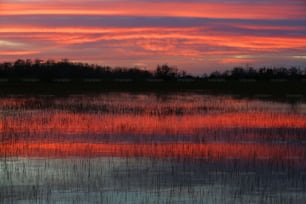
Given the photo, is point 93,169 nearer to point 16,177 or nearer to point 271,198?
point 16,177

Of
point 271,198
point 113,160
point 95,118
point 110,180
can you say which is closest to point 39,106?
point 95,118

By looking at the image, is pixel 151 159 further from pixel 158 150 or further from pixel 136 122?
pixel 136 122

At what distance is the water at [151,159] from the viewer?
1029 cm

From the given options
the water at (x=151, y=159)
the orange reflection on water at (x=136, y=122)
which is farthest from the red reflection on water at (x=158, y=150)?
the orange reflection on water at (x=136, y=122)

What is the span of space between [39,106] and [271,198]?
67.1 feet

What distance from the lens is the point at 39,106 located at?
2909 cm

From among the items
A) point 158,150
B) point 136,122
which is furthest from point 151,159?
point 136,122

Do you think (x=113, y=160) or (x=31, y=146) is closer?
(x=113, y=160)

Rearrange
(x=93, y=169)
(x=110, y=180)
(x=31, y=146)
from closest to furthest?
(x=110, y=180) → (x=93, y=169) → (x=31, y=146)

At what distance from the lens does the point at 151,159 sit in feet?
44.6

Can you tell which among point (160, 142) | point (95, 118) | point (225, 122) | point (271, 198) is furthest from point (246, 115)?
point (271, 198)

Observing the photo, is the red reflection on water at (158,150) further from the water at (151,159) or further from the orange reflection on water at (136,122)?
the orange reflection on water at (136,122)

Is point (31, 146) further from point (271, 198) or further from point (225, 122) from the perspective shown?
point (225, 122)

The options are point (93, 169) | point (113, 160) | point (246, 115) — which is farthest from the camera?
point (246, 115)
